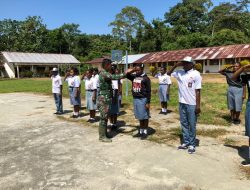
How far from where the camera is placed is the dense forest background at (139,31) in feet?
181

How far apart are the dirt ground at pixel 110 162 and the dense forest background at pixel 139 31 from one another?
141ft

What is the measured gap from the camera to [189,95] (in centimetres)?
566

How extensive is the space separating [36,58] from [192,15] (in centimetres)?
3260

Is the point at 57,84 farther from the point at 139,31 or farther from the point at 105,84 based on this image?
the point at 139,31

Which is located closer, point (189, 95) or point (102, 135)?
point (189, 95)

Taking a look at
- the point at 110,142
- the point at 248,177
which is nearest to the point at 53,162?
the point at 110,142

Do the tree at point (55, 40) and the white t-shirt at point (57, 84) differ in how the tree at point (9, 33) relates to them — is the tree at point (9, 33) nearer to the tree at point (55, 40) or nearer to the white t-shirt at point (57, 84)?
the tree at point (55, 40)

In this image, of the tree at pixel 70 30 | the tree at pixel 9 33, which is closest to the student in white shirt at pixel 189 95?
the tree at pixel 9 33

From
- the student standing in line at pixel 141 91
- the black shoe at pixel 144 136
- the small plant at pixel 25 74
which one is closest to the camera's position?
the student standing in line at pixel 141 91

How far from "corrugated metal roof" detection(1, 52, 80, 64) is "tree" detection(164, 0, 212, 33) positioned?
22.7 meters

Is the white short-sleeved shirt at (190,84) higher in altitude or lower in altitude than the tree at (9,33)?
lower

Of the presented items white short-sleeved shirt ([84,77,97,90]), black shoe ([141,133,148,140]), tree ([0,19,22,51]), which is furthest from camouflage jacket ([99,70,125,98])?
tree ([0,19,22,51])

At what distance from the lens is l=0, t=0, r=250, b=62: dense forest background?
55.1 meters

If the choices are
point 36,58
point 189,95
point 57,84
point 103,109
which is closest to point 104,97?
point 103,109
